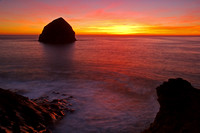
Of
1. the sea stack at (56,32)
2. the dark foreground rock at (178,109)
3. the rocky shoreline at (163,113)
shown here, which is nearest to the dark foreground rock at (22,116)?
the rocky shoreline at (163,113)

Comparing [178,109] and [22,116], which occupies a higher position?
[178,109]

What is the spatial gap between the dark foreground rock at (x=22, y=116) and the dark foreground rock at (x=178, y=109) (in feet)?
11.9

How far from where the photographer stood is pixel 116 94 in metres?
9.32

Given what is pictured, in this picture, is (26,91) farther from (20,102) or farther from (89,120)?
(89,120)

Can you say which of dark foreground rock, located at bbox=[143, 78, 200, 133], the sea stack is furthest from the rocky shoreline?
the sea stack

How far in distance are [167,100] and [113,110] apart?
12.2 ft

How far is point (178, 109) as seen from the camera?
3754mm

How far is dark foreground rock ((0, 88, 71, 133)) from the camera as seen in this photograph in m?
4.23

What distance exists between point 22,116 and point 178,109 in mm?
4705

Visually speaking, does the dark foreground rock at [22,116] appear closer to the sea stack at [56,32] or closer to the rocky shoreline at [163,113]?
the rocky shoreline at [163,113]

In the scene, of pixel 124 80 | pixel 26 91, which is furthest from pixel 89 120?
pixel 124 80

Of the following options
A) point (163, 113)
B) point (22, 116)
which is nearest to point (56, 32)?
point (22, 116)

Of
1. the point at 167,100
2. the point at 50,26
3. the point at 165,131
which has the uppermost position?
the point at 50,26

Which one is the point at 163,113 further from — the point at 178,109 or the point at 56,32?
the point at 56,32
